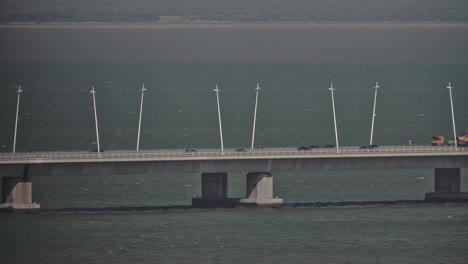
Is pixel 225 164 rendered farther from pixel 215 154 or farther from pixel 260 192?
pixel 260 192

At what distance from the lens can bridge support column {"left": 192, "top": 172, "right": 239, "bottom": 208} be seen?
140m

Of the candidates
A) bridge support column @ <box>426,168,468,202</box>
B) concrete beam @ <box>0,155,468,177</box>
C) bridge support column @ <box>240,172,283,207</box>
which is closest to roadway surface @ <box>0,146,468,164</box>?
concrete beam @ <box>0,155,468,177</box>

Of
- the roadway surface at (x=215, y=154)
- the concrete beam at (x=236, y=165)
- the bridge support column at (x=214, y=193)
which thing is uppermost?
the roadway surface at (x=215, y=154)

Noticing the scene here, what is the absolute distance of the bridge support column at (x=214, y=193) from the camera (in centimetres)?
14038

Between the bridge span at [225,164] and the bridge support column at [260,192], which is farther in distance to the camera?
the bridge support column at [260,192]

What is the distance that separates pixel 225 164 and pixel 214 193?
7.79 feet

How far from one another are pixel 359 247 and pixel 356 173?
43505 millimetres

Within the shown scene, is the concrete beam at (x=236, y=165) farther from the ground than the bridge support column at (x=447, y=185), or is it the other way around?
the concrete beam at (x=236, y=165)

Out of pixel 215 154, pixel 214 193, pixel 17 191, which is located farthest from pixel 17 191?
pixel 215 154

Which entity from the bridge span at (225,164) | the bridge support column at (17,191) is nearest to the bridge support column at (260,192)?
the bridge span at (225,164)

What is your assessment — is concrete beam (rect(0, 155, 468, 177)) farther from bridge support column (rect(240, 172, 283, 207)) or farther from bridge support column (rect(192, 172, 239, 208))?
bridge support column (rect(192, 172, 239, 208))

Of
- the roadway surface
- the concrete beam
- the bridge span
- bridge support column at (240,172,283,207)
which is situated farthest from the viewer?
bridge support column at (240,172,283,207)

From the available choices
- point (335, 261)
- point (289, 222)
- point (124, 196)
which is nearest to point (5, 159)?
point (124, 196)

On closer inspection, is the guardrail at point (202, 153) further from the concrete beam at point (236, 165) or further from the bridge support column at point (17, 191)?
the bridge support column at point (17, 191)
